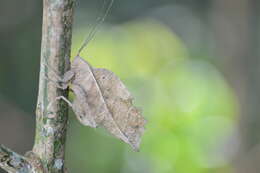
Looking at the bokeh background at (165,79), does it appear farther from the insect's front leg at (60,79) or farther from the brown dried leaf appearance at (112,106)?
the insect's front leg at (60,79)

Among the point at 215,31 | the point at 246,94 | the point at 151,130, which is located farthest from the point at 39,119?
the point at 215,31

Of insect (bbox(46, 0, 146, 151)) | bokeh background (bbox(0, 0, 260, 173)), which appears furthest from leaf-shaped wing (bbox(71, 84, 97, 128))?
bokeh background (bbox(0, 0, 260, 173))

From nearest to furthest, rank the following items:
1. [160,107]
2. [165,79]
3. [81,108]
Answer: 1. [81,108]
2. [160,107]
3. [165,79]

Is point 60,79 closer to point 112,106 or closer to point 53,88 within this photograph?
point 53,88

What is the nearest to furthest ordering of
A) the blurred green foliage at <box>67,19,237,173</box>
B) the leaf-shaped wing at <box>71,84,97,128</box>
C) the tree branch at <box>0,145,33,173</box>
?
the tree branch at <box>0,145,33,173</box>
the leaf-shaped wing at <box>71,84,97,128</box>
the blurred green foliage at <box>67,19,237,173</box>

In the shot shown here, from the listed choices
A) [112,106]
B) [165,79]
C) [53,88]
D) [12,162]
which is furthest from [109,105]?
[165,79]

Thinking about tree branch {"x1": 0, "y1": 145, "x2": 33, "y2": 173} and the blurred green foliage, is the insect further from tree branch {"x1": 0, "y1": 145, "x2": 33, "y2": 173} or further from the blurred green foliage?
the blurred green foliage
